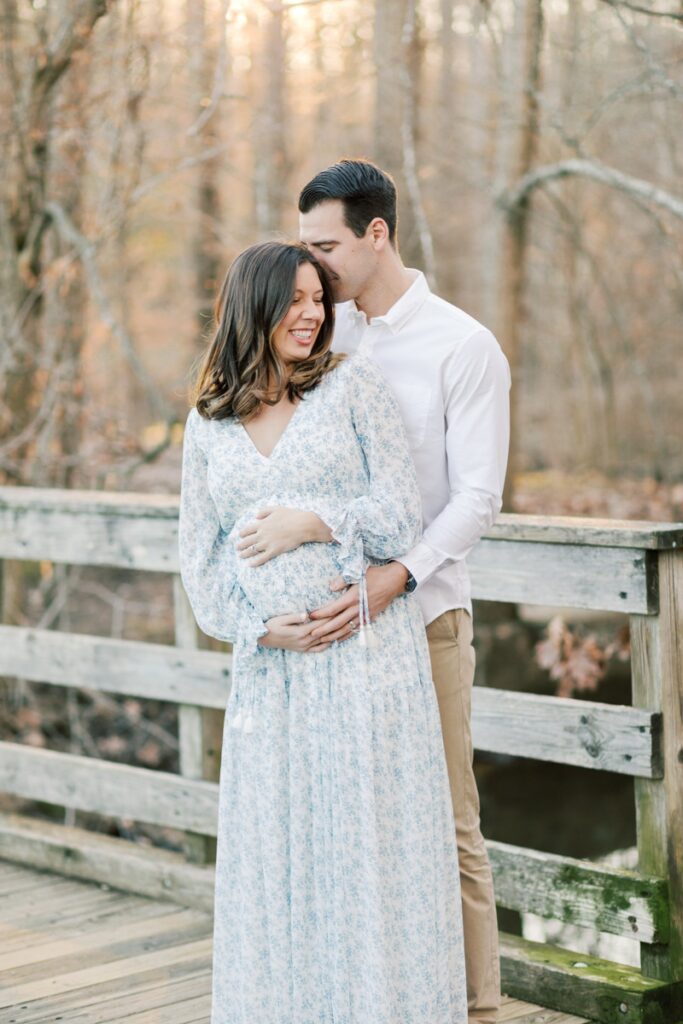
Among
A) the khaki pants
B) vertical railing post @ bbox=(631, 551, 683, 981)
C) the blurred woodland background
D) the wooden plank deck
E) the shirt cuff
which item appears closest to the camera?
the shirt cuff

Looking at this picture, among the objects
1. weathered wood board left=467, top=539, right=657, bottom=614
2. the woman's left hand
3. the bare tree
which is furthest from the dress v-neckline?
the bare tree

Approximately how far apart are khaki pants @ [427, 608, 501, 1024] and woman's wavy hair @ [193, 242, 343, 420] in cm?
59

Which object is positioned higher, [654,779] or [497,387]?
[497,387]

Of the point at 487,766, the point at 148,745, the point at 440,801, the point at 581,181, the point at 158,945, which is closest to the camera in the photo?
the point at 440,801

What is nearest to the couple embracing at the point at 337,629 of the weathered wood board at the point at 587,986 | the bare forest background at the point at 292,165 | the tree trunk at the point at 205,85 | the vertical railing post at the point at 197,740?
the weathered wood board at the point at 587,986

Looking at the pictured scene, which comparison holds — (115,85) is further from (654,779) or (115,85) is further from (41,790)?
(654,779)

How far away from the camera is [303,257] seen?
99.7 inches

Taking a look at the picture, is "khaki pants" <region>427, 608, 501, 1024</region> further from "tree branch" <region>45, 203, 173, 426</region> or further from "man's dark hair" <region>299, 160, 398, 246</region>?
"tree branch" <region>45, 203, 173, 426</region>

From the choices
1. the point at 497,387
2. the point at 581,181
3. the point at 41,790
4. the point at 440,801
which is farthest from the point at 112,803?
the point at 581,181

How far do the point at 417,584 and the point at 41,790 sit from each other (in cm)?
219

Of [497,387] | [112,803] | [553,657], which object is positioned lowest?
[112,803]

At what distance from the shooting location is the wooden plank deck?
9.89ft

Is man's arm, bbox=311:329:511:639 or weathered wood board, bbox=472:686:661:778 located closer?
man's arm, bbox=311:329:511:639

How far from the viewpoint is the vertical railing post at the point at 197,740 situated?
3.79m
